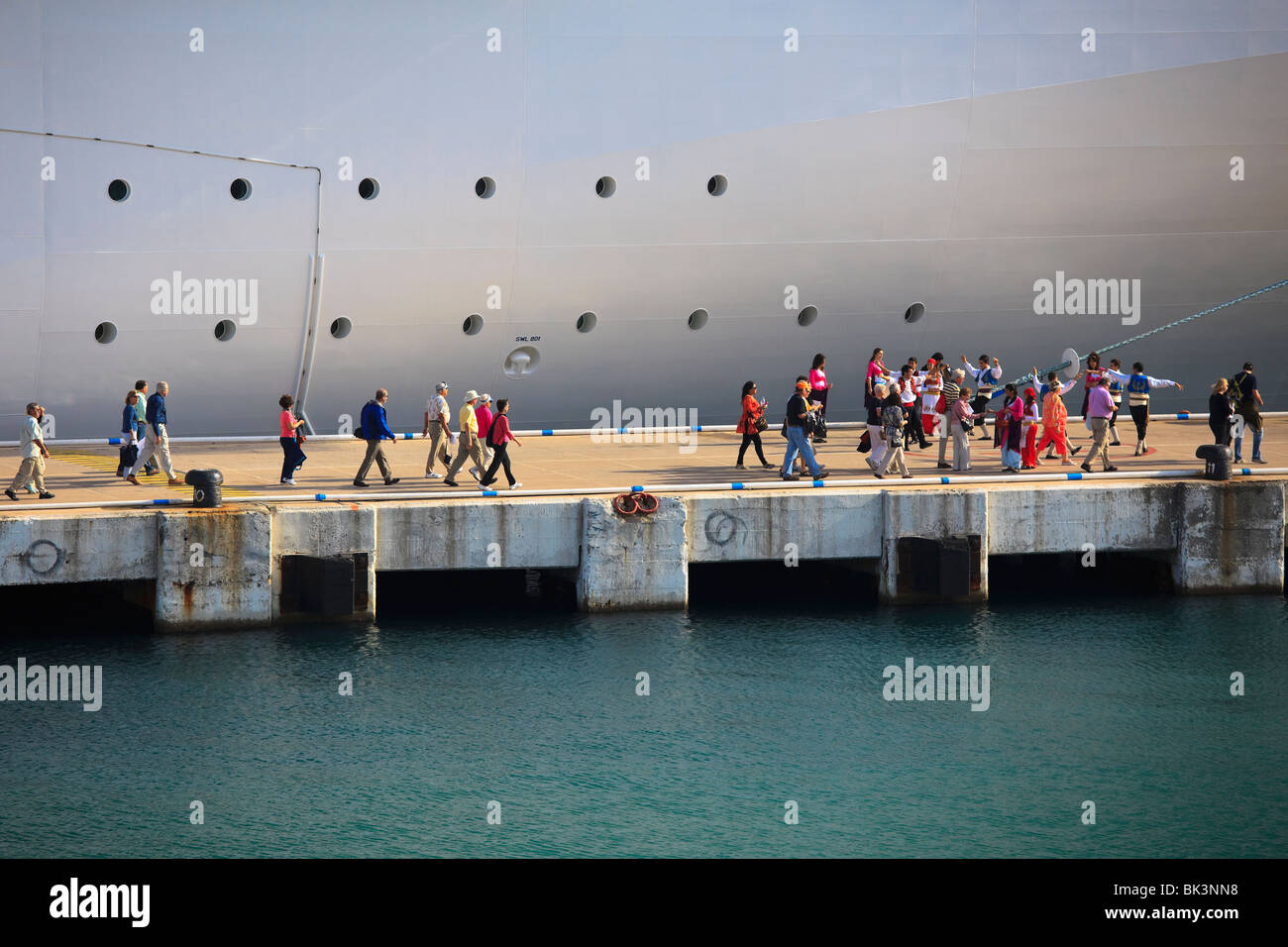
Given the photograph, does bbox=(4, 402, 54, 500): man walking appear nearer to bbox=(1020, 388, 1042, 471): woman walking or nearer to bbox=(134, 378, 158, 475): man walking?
bbox=(134, 378, 158, 475): man walking

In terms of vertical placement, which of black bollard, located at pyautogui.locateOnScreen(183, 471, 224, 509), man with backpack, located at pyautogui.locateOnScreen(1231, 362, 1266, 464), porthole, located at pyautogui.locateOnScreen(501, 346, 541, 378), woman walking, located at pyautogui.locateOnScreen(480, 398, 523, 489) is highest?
porthole, located at pyautogui.locateOnScreen(501, 346, 541, 378)

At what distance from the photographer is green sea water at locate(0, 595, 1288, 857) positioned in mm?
12727

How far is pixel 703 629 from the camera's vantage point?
18.4 m

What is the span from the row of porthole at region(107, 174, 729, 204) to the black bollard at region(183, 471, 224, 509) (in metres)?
5.94

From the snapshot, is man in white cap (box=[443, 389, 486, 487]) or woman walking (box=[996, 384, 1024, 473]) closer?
man in white cap (box=[443, 389, 486, 487])

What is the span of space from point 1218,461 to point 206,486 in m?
12.0

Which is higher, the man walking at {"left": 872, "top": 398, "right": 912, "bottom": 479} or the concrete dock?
the man walking at {"left": 872, "top": 398, "right": 912, "bottom": 479}

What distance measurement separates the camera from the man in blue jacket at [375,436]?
18.5 metres

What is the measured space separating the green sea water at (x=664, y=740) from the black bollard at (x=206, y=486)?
1448mm

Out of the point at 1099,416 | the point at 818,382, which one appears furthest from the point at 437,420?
the point at 1099,416

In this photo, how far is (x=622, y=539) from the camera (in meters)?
18.1

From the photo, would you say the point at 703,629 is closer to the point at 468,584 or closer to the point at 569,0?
the point at 468,584

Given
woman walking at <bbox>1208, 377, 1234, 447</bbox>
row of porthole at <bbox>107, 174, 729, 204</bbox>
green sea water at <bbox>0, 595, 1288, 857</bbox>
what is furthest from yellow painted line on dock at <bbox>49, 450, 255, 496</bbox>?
woman walking at <bbox>1208, 377, 1234, 447</bbox>

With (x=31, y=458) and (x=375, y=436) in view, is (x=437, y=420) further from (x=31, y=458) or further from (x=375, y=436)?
(x=31, y=458)
